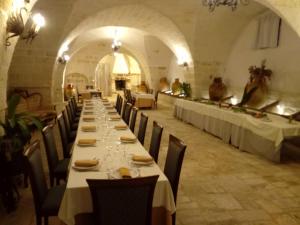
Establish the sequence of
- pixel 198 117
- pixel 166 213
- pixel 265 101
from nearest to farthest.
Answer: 1. pixel 166 213
2. pixel 265 101
3. pixel 198 117

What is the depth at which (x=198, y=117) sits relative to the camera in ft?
25.1

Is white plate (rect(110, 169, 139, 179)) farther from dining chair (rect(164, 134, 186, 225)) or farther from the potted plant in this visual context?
the potted plant

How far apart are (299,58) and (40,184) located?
20.0 ft

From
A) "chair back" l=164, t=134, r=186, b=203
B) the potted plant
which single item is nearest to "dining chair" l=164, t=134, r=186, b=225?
"chair back" l=164, t=134, r=186, b=203

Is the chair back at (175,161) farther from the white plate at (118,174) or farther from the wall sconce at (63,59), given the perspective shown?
the wall sconce at (63,59)

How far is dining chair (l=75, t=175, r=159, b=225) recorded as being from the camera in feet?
4.91

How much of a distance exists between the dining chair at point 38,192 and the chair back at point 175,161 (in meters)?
0.97

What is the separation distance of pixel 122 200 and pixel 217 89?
7.96m

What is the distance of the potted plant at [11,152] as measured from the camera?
→ 2830 mm

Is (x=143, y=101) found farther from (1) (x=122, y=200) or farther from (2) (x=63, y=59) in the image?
(1) (x=122, y=200)

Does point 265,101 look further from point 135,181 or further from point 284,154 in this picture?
point 135,181

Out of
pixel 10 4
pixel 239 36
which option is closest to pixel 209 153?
pixel 10 4

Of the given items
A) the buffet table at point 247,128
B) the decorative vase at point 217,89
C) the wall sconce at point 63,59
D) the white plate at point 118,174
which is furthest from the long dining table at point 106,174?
the wall sconce at point 63,59

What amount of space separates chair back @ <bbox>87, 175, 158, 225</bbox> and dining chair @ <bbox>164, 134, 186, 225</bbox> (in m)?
0.58
